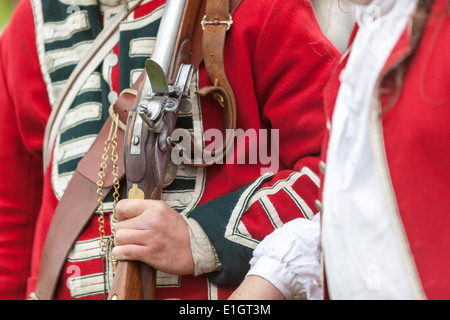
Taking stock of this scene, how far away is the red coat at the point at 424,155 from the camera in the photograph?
1.02 meters

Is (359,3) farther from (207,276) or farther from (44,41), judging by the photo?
(44,41)

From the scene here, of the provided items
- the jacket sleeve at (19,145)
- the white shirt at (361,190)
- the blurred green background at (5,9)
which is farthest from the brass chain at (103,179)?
the blurred green background at (5,9)

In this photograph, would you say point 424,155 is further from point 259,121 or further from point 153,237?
point 259,121

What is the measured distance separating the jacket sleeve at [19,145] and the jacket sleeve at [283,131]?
74cm

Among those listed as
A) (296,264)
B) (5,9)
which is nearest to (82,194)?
(296,264)

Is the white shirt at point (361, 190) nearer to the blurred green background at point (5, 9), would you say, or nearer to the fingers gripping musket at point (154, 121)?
the fingers gripping musket at point (154, 121)

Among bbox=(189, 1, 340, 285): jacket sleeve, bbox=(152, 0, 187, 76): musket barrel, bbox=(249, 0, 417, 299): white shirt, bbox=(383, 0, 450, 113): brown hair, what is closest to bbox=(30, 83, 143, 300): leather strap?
bbox=(152, 0, 187, 76): musket barrel

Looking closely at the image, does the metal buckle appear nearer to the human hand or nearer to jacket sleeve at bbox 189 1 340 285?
jacket sleeve at bbox 189 1 340 285

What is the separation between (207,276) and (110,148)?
45cm

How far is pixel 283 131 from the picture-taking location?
6.29 ft

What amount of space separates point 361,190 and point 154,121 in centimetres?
68
